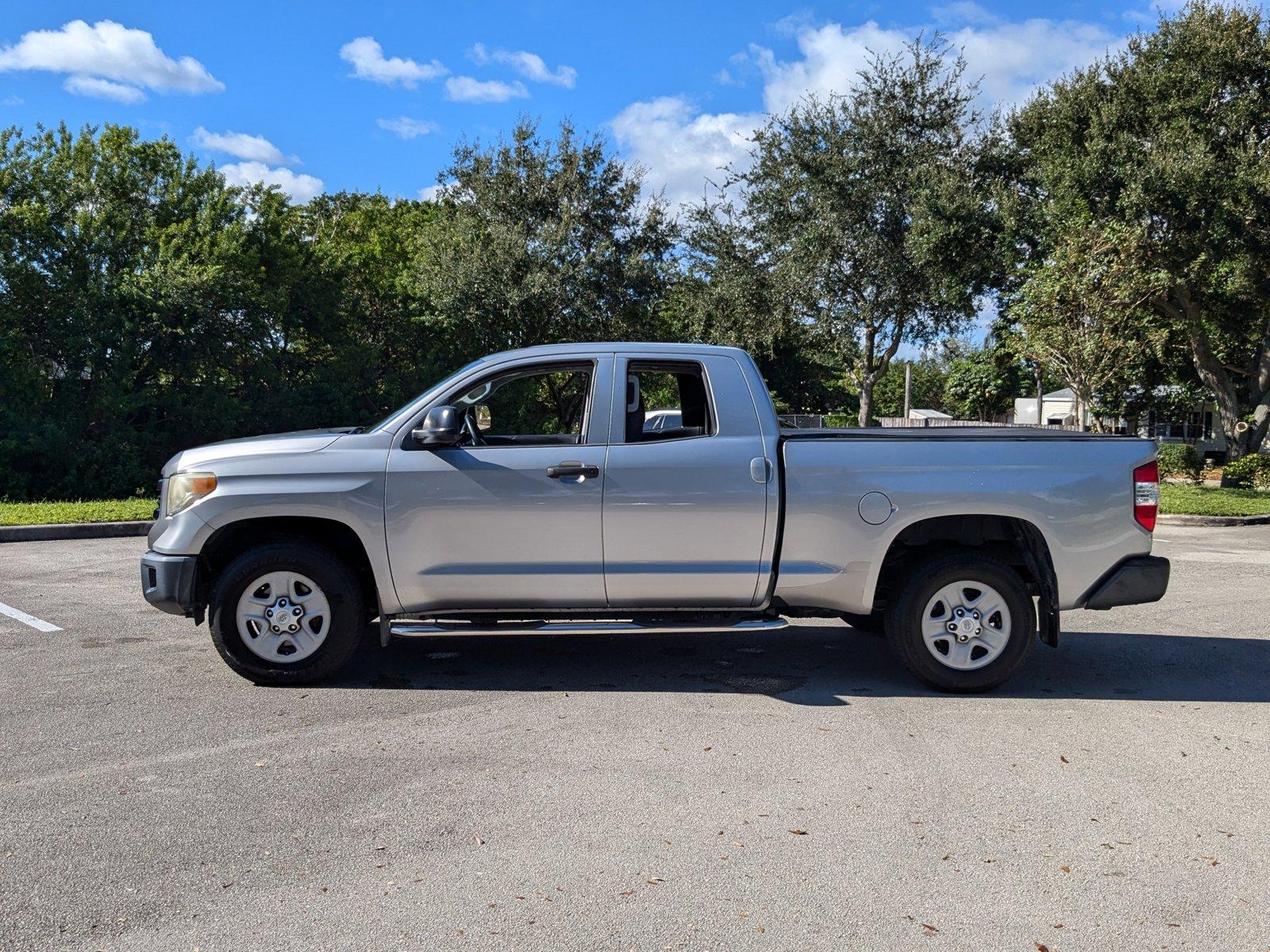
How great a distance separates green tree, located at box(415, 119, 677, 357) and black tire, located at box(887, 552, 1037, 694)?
1972 centimetres

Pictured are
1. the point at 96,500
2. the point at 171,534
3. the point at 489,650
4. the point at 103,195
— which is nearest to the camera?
the point at 171,534

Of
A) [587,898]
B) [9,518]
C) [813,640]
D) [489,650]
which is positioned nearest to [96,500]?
[9,518]

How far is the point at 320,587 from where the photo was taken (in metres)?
6.02

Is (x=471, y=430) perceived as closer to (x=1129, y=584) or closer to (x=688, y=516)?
(x=688, y=516)

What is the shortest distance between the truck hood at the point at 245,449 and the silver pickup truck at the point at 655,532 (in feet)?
0.06

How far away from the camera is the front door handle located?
235 inches

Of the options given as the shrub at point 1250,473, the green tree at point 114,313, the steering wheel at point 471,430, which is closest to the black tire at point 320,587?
the steering wheel at point 471,430

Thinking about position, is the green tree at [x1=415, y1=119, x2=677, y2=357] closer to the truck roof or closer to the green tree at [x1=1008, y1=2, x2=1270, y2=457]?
the green tree at [x1=1008, y1=2, x2=1270, y2=457]

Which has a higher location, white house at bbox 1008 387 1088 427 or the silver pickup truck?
white house at bbox 1008 387 1088 427

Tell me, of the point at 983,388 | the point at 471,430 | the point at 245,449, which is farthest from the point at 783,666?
the point at 983,388

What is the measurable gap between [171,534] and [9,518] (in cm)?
935

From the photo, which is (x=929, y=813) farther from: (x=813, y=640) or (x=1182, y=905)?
(x=813, y=640)

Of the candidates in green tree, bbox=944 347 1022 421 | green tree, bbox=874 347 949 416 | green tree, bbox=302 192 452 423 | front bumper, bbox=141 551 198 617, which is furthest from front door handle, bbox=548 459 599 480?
green tree, bbox=874 347 949 416

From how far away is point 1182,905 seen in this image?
11.4ft
